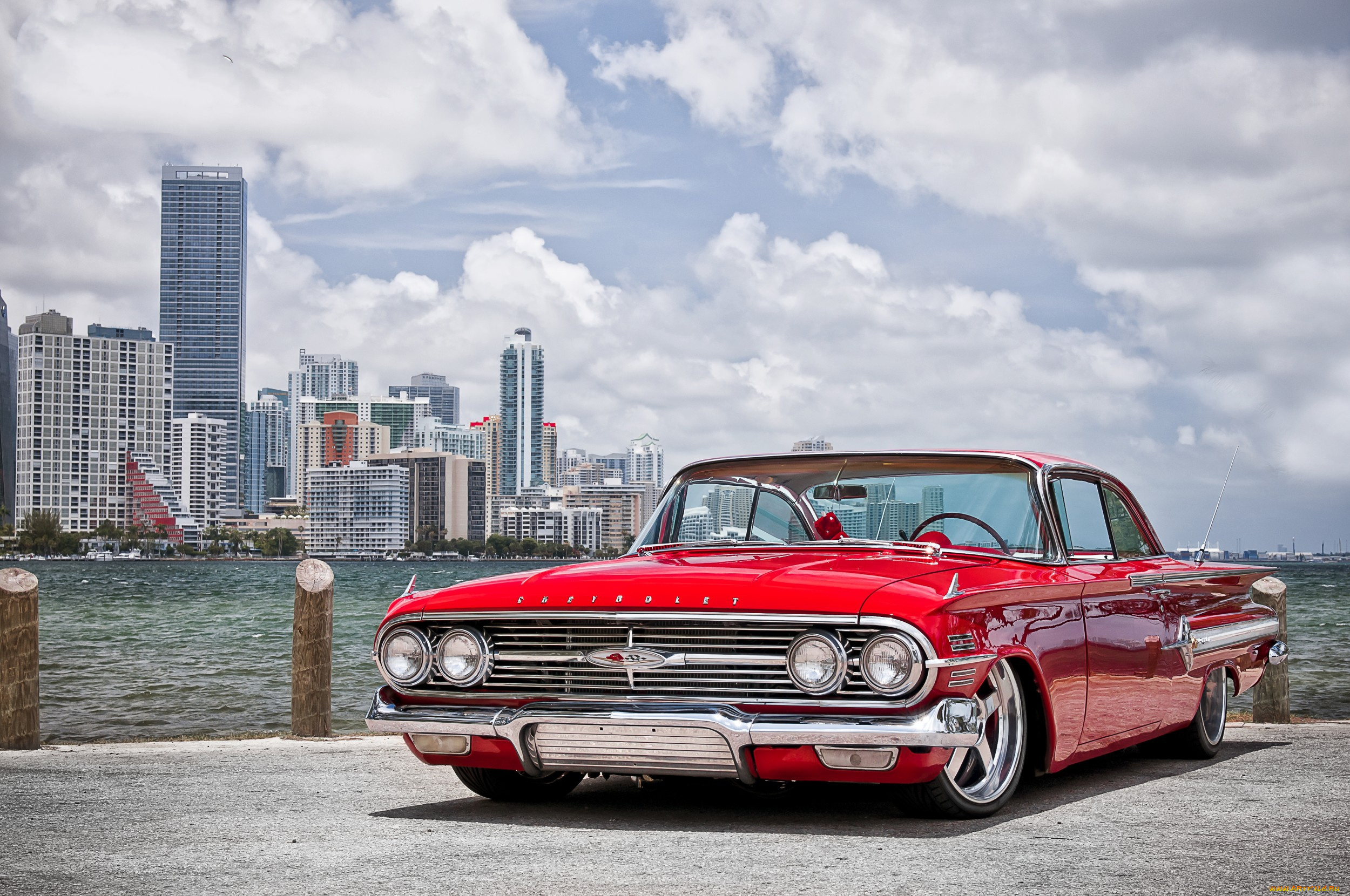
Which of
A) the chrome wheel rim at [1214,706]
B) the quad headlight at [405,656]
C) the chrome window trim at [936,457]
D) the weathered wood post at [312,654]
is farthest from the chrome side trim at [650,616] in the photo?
the weathered wood post at [312,654]

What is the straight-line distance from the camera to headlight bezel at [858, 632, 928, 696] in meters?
4.82

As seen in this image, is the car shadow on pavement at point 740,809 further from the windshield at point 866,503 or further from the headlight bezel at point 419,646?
the windshield at point 866,503

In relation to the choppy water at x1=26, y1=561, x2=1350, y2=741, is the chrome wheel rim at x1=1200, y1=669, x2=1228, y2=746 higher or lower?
higher

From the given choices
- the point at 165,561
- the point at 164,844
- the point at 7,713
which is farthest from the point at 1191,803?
the point at 165,561

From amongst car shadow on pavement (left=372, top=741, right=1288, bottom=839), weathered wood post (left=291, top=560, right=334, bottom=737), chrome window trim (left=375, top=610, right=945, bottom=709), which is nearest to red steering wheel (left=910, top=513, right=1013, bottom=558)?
car shadow on pavement (left=372, top=741, right=1288, bottom=839)

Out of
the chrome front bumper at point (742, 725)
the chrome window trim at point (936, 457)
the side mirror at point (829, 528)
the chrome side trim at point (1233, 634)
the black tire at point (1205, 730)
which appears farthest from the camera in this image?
the black tire at point (1205, 730)

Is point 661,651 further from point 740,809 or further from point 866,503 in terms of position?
point 866,503

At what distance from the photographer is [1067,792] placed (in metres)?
6.13

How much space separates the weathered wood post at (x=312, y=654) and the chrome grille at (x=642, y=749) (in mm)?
4288

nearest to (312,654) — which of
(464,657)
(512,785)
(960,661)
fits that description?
(512,785)

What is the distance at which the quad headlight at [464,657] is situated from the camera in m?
5.41

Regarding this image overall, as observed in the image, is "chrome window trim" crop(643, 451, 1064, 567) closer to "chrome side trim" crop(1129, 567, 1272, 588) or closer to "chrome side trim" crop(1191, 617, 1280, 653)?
"chrome side trim" crop(1129, 567, 1272, 588)

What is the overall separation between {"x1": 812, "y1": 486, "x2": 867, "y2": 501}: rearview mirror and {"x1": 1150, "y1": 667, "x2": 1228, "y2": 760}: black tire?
2.09m

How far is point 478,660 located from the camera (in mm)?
5418
